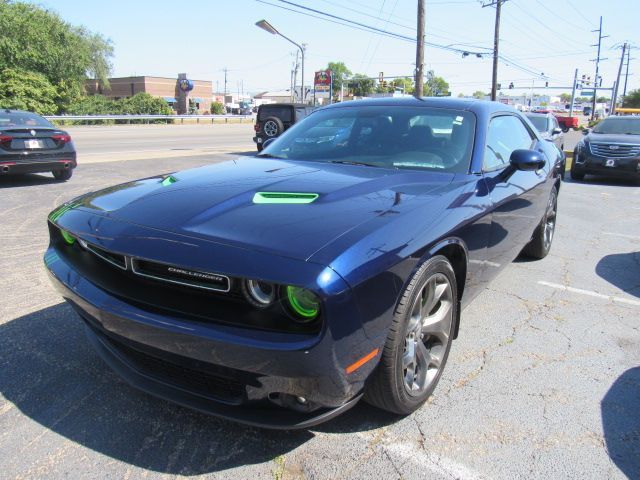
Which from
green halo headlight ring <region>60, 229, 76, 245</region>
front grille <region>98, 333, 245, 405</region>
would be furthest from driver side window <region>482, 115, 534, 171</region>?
green halo headlight ring <region>60, 229, 76, 245</region>

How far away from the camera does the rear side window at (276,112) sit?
1580 centimetres

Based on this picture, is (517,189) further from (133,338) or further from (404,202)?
(133,338)

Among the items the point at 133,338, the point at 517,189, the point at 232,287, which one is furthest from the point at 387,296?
the point at 517,189

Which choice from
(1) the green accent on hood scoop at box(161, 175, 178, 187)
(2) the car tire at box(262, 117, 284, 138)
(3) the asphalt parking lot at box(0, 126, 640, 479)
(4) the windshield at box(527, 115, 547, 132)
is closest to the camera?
(3) the asphalt parking lot at box(0, 126, 640, 479)

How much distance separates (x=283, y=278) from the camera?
181cm

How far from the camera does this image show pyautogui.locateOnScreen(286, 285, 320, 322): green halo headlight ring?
6.20ft

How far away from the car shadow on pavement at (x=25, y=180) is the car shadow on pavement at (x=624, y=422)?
9.42m

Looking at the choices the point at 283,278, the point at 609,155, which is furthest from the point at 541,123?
the point at 283,278

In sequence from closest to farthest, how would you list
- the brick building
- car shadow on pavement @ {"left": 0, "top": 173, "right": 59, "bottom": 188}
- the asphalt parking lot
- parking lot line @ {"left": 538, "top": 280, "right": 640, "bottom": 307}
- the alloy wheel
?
the asphalt parking lot, the alloy wheel, parking lot line @ {"left": 538, "top": 280, "right": 640, "bottom": 307}, car shadow on pavement @ {"left": 0, "top": 173, "right": 59, "bottom": 188}, the brick building

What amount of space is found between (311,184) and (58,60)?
5352 cm

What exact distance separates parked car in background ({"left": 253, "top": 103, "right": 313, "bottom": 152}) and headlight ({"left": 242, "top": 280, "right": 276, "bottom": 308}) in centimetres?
1342

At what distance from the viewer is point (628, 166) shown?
10.9m

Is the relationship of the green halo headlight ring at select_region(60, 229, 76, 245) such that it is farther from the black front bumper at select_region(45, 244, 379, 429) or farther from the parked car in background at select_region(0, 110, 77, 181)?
the parked car in background at select_region(0, 110, 77, 181)

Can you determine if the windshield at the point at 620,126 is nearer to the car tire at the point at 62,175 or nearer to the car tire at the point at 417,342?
the car tire at the point at 417,342
